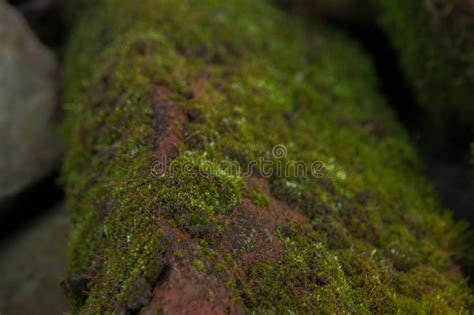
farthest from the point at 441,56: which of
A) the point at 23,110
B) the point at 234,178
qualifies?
the point at 23,110

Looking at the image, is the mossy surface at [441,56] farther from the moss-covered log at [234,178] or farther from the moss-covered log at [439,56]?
the moss-covered log at [234,178]

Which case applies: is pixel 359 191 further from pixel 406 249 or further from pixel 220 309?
pixel 220 309

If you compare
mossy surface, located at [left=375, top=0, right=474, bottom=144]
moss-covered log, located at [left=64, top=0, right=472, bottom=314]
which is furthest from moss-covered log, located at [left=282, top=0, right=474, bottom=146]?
moss-covered log, located at [left=64, top=0, right=472, bottom=314]

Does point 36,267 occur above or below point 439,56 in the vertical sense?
below

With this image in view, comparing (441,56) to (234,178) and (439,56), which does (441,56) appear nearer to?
(439,56)

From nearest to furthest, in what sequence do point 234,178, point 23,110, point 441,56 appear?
point 234,178 < point 441,56 < point 23,110

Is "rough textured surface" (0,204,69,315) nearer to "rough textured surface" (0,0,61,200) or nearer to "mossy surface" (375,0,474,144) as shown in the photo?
"rough textured surface" (0,0,61,200)
